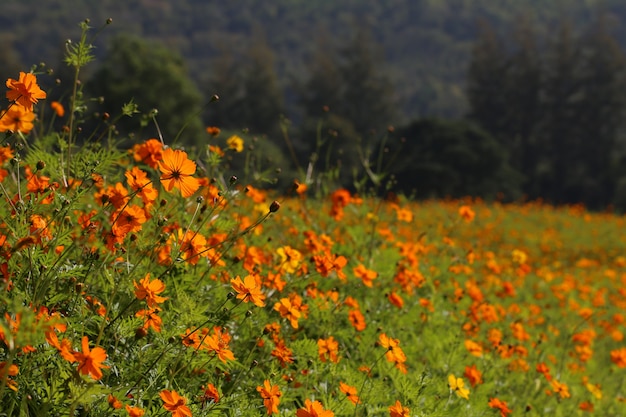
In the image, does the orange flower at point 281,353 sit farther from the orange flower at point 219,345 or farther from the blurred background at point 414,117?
the blurred background at point 414,117

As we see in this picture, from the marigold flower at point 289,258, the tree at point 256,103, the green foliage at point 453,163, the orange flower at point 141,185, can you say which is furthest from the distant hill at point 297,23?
the orange flower at point 141,185

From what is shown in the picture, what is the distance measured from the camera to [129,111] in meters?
2.03

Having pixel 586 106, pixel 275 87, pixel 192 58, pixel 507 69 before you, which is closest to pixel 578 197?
pixel 586 106

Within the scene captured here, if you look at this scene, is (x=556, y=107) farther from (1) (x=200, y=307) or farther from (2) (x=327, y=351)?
(1) (x=200, y=307)

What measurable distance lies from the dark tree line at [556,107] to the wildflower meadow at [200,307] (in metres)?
30.7

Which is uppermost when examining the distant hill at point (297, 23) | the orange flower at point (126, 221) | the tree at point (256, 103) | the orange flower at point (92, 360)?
the orange flower at point (126, 221)

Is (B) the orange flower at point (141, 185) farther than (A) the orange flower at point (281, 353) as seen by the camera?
No

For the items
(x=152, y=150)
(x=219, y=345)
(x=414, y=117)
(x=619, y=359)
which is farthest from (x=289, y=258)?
(x=414, y=117)

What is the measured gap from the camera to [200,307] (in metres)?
2.21

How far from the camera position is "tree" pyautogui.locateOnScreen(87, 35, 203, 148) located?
79.6 ft

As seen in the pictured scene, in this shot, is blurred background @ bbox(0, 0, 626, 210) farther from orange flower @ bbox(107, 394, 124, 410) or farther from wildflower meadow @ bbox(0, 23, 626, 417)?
orange flower @ bbox(107, 394, 124, 410)

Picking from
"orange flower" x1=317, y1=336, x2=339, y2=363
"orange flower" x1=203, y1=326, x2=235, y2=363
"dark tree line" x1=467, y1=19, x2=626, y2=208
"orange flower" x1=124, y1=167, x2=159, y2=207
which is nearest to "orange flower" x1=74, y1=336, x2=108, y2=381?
"orange flower" x1=203, y1=326, x2=235, y2=363

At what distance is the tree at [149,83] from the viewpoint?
24.3 meters

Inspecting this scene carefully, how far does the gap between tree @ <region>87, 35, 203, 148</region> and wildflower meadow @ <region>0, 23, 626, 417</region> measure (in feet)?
68.8
